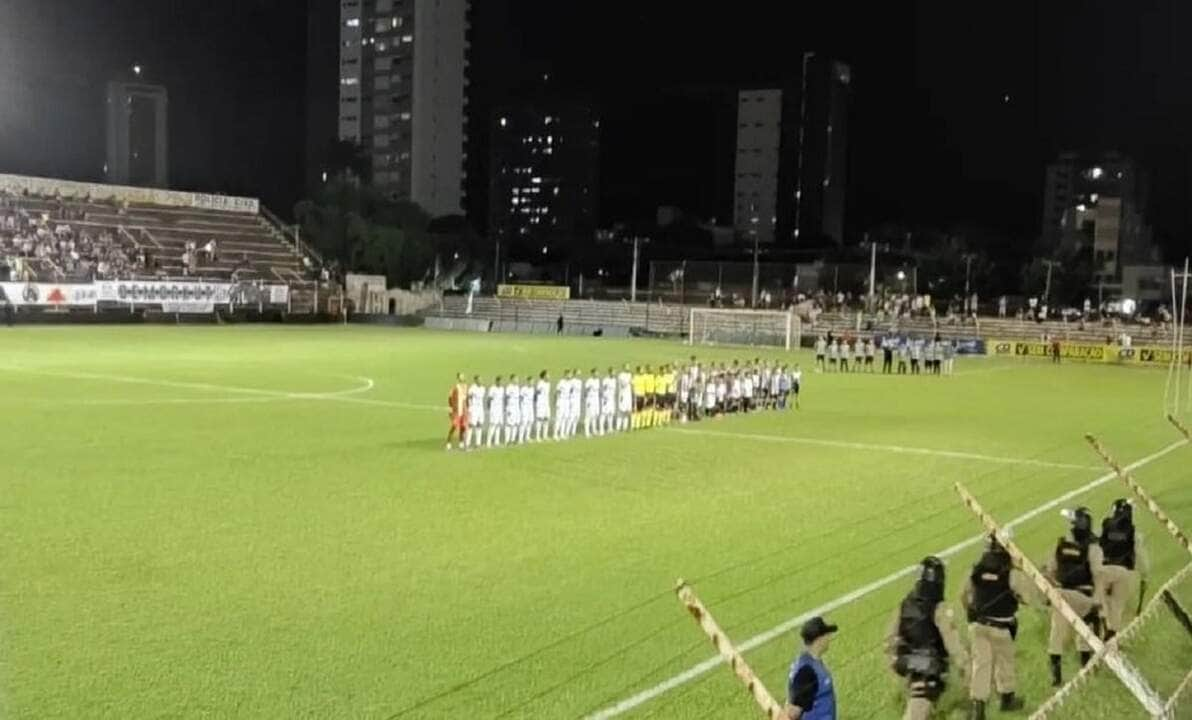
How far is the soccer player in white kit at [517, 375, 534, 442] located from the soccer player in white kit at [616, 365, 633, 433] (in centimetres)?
259

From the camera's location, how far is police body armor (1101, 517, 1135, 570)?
10.3m

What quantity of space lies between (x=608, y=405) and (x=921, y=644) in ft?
58.4

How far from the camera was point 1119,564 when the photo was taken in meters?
10.2

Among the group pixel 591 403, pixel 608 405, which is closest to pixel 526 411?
pixel 591 403

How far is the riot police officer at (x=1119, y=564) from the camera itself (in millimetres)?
10055

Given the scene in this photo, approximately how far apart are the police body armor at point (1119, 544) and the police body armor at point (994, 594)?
7.18 ft

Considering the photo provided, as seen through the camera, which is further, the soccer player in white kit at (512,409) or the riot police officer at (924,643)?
the soccer player in white kit at (512,409)

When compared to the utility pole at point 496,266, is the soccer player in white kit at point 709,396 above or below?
below

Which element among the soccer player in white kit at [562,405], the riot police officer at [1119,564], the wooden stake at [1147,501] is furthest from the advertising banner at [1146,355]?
the riot police officer at [1119,564]

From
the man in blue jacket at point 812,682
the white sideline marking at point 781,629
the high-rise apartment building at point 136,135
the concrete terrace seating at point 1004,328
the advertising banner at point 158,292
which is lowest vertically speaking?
the white sideline marking at point 781,629

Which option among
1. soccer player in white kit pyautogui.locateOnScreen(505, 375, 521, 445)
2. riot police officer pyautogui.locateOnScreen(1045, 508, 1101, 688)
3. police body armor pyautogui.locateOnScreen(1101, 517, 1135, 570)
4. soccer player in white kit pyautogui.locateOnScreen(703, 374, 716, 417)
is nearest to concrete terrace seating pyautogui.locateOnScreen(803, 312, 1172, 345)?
soccer player in white kit pyautogui.locateOnScreen(703, 374, 716, 417)

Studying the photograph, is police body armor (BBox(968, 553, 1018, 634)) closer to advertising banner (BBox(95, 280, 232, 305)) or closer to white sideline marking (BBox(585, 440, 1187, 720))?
white sideline marking (BBox(585, 440, 1187, 720))

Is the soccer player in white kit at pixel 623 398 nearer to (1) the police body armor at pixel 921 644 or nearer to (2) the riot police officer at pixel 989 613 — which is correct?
(2) the riot police officer at pixel 989 613

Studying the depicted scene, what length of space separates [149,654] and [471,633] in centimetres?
261
